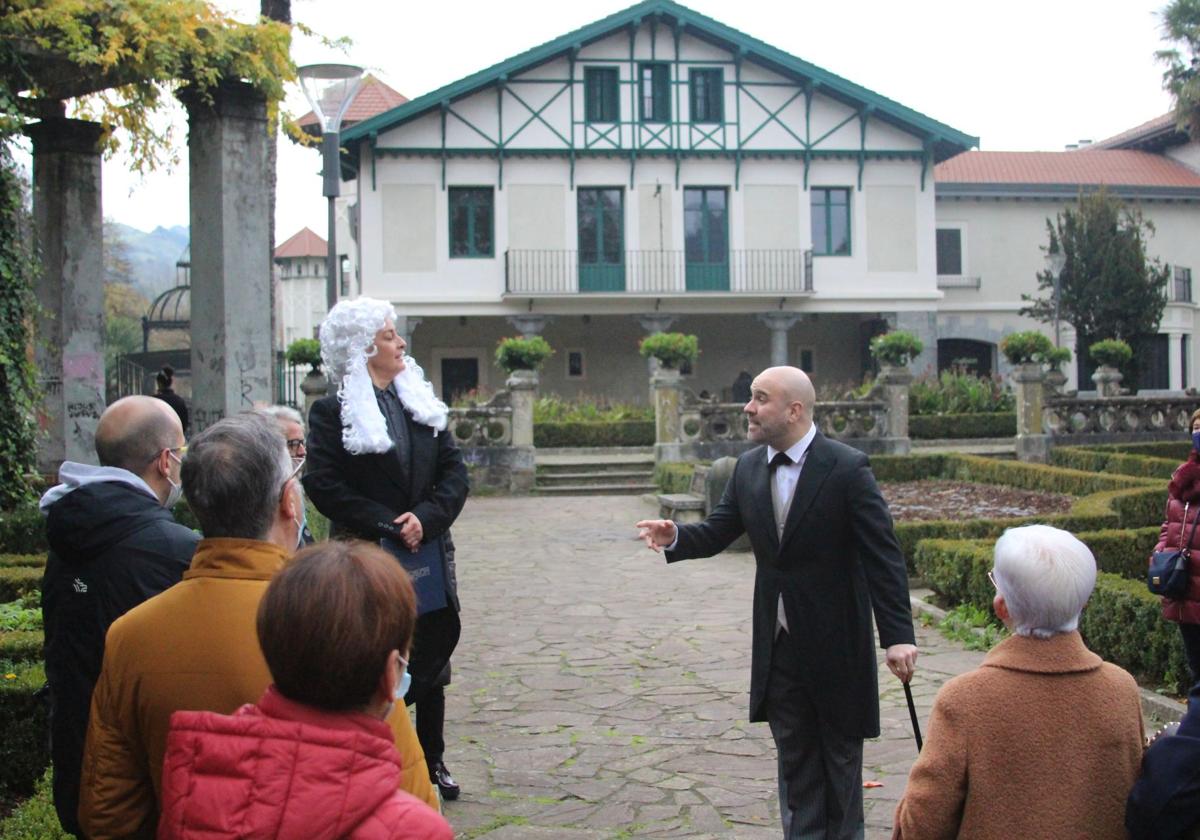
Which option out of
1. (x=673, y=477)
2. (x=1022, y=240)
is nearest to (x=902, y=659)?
(x=673, y=477)

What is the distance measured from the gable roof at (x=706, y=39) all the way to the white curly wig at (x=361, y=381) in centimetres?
2461

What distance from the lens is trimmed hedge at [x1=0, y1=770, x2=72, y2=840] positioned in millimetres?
3824

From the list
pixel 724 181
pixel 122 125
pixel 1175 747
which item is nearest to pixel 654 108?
pixel 724 181

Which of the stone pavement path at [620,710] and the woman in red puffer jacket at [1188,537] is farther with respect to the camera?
the woman in red puffer jacket at [1188,537]

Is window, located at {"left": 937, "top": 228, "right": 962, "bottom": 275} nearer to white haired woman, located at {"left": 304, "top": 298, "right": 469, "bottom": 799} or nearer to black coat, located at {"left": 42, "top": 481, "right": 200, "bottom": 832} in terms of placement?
white haired woman, located at {"left": 304, "top": 298, "right": 469, "bottom": 799}

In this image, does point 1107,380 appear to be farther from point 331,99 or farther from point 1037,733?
point 1037,733

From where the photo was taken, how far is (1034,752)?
8.49ft

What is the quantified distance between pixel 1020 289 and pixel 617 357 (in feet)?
38.1

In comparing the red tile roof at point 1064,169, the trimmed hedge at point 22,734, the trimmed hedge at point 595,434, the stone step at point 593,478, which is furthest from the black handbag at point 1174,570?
the red tile roof at point 1064,169

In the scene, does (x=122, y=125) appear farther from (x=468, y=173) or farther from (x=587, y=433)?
(x=468, y=173)

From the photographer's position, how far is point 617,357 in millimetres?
33156

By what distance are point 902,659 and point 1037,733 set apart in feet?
4.18

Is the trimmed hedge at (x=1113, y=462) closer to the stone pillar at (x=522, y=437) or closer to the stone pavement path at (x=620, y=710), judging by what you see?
the stone pavement path at (x=620, y=710)

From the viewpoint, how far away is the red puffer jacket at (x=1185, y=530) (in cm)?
581
